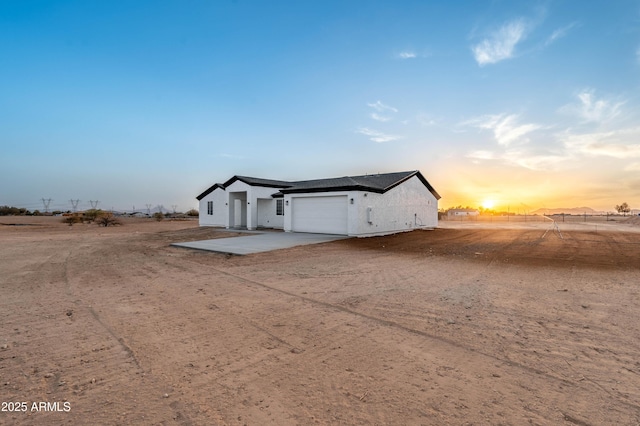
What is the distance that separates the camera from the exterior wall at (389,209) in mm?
18594

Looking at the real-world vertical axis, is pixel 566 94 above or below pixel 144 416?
above

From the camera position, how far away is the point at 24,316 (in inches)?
196

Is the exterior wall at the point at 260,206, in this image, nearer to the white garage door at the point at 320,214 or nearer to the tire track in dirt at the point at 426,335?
the white garage door at the point at 320,214

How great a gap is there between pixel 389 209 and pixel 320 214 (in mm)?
5237

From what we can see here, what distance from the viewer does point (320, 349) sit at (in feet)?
12.5

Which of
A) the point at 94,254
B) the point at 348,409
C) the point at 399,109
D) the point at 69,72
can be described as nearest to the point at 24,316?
the point at 348,409

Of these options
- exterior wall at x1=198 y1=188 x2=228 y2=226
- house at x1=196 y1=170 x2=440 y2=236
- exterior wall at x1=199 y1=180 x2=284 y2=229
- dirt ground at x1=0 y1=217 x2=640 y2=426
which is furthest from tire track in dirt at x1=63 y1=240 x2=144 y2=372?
exterior wall at x1=198 y1=188 x2=228 y2=226

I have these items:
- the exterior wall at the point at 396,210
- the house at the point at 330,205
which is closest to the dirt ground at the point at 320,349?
the exterior wall at the point at 396,210

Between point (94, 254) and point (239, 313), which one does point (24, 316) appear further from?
point (94, 254)

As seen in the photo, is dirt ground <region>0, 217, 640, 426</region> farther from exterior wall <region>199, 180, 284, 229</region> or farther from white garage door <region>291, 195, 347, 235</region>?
exterior wall <region>199, 180, 284, 229</region>

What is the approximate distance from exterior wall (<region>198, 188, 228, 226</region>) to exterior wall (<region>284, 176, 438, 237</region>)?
9.29 meters

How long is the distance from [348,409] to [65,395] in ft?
8.66

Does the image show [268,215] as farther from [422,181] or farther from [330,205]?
[422,181]

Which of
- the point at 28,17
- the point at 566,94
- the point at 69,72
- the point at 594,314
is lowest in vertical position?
the point at 594,314
